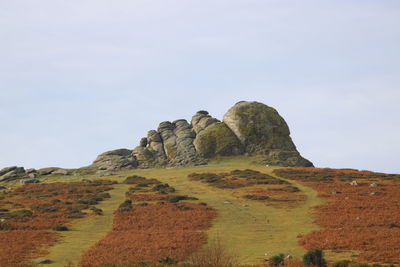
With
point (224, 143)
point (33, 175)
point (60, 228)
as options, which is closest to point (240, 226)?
point (60, 228)

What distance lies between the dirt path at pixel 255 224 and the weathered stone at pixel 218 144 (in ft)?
105

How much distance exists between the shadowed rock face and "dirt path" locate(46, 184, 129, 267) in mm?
42842

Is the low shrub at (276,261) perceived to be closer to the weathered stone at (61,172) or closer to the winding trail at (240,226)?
the winding trail at (240,226)

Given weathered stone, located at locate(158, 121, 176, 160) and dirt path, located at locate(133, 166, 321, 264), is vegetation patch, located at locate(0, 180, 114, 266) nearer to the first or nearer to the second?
dirt path, located at locate(133, 166, 321, 264)

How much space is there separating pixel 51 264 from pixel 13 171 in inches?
2732

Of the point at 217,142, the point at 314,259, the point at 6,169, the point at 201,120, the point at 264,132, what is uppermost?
the point at 201,120

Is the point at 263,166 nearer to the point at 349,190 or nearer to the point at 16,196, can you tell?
the point at 349,190

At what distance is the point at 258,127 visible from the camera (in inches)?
3760

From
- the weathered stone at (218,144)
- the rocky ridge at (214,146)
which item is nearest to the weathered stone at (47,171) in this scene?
the rocky ridge at (214,146)

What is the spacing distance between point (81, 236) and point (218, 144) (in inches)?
2357

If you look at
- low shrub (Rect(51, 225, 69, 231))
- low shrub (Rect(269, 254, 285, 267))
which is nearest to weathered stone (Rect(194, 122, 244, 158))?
low shrub (Rect(51, 225, 69, 231))

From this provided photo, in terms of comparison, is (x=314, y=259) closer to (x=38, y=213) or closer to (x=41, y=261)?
(x=41, y=261)

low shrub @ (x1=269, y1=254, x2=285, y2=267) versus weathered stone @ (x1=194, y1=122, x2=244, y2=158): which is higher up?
weathered stone @ (x1=194, y1=122, x2=244, y2=158)

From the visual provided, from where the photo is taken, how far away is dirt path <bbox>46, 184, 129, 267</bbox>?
28.5 meters
